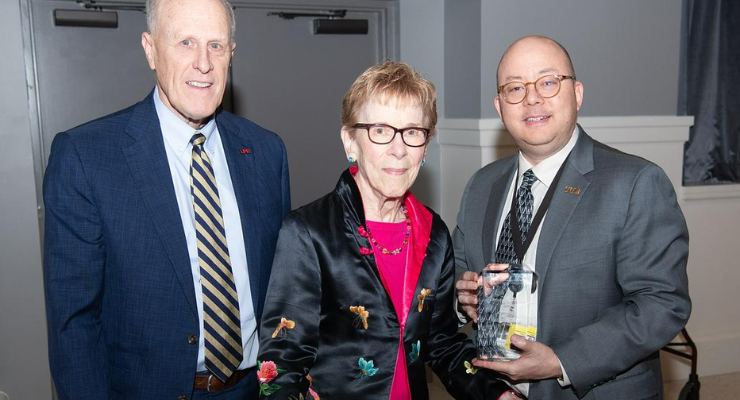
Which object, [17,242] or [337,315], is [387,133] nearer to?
[337,315]

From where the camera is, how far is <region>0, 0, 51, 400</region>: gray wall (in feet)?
11.5

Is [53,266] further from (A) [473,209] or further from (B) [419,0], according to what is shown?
(B) [419,0]

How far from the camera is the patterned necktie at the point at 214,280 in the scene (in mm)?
1811

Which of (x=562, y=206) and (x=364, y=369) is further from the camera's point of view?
(x=562, y=206)

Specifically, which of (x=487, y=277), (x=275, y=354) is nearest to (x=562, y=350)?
(x=487, y=277)

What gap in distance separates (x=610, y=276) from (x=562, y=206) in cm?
25

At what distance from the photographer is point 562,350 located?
1.84 m

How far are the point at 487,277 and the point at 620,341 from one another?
16.7 inches

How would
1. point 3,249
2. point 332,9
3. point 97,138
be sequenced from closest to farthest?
point 97,138
point 3,249
point 332,9

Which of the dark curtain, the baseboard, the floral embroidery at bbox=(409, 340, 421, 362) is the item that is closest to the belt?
the floral embroidery at bbox=(409, 340, 421, 362)

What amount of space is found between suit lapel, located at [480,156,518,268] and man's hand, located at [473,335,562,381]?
41 centimetres

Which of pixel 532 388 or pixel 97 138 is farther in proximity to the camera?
pixel 532 388

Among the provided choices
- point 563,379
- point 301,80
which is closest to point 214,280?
Result: point 563,379

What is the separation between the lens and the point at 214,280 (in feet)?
5.96
